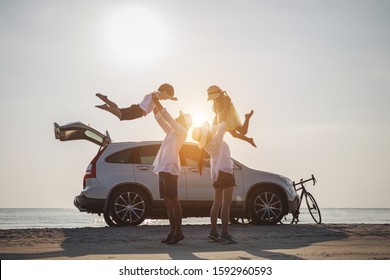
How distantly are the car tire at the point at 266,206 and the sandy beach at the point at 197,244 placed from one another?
1.04m

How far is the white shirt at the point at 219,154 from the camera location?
335 inches

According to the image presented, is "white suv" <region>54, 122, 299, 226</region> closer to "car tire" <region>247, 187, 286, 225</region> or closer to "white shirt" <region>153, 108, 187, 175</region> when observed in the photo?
"car tire" <region>247, 187, 286, 225</region>

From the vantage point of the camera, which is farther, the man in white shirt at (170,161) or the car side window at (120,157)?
the car side window at (120,157)

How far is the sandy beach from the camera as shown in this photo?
7449mm

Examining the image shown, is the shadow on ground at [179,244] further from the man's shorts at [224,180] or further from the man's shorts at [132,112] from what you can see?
the man's shorts at [132,112]

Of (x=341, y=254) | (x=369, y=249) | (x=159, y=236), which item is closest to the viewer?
(x=341, y=254)

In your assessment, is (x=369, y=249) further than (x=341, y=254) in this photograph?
Yes

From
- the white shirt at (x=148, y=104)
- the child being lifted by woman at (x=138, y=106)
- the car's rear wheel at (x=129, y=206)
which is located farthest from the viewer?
the car's rear wheel at (x=129, y=206)

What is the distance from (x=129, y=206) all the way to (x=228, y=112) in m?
4.50

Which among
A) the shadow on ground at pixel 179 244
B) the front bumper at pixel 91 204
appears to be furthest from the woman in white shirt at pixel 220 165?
the front bumper at pixel 91 204

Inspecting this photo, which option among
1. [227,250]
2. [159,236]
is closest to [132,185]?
[159,236]

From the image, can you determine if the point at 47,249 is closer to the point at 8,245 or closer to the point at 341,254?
the point at 8,245

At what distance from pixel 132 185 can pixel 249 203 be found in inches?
92.9

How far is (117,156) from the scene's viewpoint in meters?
12.6
